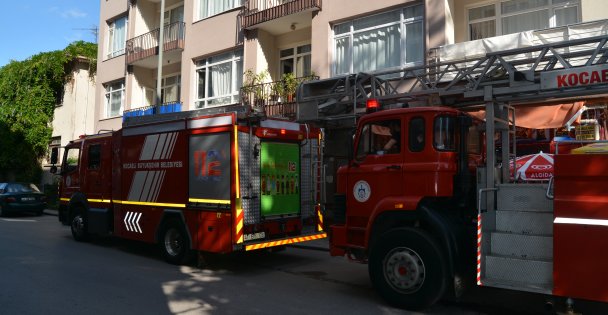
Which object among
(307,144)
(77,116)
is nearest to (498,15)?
(307,144)

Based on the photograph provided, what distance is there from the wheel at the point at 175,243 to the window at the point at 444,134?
4908mm

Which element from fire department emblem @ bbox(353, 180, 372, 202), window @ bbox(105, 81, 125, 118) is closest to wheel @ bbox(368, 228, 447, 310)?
fire department emblem @ bbox(353, 180, 372, 202)

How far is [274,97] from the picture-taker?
52.0ft

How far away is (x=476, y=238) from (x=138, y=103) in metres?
20.6

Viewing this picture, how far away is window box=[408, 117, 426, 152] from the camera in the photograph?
20.5ft

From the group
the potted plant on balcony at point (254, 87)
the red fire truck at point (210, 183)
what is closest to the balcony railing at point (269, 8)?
the potted plant on balcony at point (254, 87)

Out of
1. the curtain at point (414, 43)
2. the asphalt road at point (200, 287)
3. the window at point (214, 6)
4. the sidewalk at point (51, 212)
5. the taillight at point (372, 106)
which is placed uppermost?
the window at point (214, 6)

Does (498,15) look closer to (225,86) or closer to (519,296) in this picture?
(519,296)

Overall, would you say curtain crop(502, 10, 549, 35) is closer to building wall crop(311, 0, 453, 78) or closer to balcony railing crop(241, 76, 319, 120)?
building wall crop(311, 0, 453, 78)

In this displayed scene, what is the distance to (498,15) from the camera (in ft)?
40.5

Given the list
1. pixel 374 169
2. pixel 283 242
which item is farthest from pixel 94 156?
pixel 374 169

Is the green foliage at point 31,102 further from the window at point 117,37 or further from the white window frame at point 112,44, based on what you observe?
the window at point 117,37

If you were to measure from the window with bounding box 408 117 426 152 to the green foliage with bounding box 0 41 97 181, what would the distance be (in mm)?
26326

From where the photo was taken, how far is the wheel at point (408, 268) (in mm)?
5809
